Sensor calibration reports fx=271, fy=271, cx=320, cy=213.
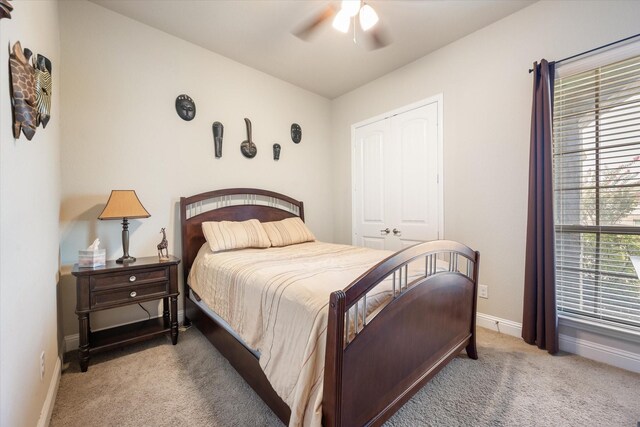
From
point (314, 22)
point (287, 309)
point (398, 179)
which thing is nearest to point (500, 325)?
point (398, 179)

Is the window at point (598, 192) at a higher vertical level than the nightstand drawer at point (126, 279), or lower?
higher

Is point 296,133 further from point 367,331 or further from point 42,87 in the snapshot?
point 367,331

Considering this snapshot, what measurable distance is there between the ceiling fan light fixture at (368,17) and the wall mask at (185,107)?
191 centimetres

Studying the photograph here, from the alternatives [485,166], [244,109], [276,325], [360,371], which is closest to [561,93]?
[485,166]

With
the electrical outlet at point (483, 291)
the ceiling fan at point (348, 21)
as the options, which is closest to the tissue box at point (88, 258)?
the ceiling fan at point (348, 21)

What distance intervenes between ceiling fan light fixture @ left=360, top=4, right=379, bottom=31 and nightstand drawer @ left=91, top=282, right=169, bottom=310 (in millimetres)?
2571

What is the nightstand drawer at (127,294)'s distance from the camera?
2.00 metres

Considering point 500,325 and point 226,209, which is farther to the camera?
point 226,209

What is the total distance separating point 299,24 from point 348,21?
1.22ft

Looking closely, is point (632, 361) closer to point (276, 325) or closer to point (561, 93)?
point (561, 93)

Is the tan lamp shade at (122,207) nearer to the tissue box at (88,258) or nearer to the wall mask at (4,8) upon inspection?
the tissue box at (88,258)

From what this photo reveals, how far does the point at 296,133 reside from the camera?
383 cm

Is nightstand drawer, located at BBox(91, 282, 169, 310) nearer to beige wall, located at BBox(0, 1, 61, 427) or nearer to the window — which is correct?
beige wall, located at BBox(0, 1, 61, 427)

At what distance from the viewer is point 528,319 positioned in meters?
2.23
